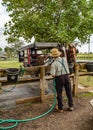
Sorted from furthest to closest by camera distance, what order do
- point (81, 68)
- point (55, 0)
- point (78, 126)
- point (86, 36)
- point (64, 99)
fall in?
point (86, 36) < point (55, 0) < point (81, 68) < point (64, 99) < point (78, 126)

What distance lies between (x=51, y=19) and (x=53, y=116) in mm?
13026

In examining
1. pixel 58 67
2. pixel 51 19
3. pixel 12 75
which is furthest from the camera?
pixel 51 19

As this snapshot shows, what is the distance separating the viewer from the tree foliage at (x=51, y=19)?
16484 mm

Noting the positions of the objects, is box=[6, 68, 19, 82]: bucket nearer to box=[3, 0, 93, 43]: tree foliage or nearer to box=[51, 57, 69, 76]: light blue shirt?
box=[51, 57, 69, 76]: light blue shirt

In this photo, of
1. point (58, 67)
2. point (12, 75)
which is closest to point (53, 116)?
point (58, 67)

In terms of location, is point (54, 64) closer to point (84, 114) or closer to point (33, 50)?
point (84, 114)

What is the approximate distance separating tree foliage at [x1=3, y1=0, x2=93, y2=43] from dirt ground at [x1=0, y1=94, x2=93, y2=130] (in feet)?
34.3

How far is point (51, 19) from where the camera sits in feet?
55.8

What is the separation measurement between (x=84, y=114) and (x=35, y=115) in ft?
4.36

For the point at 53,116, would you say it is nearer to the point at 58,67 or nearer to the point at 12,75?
the point at 58,67

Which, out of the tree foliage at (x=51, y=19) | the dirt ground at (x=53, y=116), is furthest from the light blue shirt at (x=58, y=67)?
the tree foliage at (x=51, y=19)

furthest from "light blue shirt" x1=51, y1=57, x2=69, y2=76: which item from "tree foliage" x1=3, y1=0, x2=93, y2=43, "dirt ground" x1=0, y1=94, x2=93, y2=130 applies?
"tree foliage" x1=3, y1=0, x2=93, y2=43

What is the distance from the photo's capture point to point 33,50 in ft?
43.1

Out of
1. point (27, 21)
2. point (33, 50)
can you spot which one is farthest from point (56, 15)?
point (33, 50)
